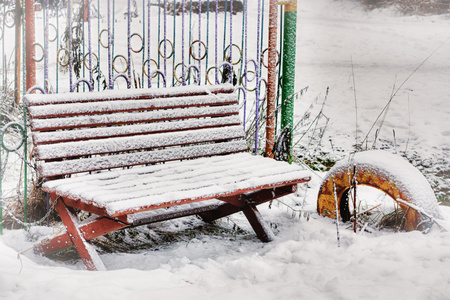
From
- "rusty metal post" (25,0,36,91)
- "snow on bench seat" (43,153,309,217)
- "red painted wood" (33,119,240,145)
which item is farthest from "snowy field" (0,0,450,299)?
"rusty metal post" (25,0,36,91)

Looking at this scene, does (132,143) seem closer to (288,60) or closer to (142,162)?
(142,162)

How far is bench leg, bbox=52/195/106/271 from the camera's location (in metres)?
2.93

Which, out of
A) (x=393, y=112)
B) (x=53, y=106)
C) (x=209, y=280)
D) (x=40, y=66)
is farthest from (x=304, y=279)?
(x=40, y=66)

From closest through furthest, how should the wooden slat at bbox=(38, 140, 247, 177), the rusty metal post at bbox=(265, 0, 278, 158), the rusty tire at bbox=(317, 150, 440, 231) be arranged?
the wooden slat at bbox=(38, 140, 247, 177)
the rusty tire at bbox=(317, 150, 440, 231)
the rusty metal post at bbox=(265, 0, 278, 158)

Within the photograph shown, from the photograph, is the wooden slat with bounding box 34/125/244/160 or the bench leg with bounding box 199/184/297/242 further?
the bench leg with bounding box 199/184/297/242

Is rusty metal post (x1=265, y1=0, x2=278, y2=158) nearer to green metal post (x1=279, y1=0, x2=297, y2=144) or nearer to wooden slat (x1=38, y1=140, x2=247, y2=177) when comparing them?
green metal post (x1=279, y1=0, x2=297, y2=144)

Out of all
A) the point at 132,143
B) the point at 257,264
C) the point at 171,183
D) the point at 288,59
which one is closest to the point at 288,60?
the point at 288,59

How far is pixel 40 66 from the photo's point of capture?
9477 millimetres

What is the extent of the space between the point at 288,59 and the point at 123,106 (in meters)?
1.50

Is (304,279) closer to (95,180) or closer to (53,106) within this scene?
(95,180)

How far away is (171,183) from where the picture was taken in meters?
3.11

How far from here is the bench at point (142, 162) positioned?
2969 mm

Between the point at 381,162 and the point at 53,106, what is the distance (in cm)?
198

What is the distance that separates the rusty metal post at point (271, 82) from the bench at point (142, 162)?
49cm
